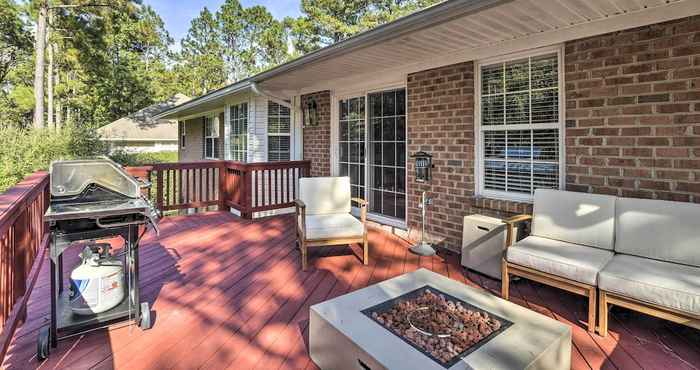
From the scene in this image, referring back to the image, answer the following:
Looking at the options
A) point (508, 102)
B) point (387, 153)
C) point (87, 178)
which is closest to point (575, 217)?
point (508, 102)

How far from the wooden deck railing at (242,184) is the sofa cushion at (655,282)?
16.3 ft

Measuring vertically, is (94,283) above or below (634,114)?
below

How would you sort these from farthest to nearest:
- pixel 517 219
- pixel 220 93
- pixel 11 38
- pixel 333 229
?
pixel 11 38 < pixel 220 93 < pixel 333 229 < pixel 517 219

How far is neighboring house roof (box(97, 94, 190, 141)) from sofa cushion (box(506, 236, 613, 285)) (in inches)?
476

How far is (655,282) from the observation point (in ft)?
7.35

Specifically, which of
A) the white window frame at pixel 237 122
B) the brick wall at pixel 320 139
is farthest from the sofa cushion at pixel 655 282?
the white window frame at pixel 237 122

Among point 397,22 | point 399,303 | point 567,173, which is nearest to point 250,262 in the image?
point 399,303

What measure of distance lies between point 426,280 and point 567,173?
6.14 ft

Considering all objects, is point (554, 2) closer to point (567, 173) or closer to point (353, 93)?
point (567, 173)

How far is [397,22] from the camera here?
3104 mm

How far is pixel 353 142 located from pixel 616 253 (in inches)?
149

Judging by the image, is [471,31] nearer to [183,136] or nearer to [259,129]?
[259,129]

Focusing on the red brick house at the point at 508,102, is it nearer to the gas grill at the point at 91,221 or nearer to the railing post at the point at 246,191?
the railing post at the point at 246,191

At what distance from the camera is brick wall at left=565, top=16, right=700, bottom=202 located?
2.72 meters
